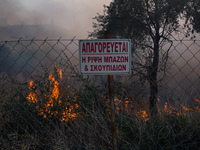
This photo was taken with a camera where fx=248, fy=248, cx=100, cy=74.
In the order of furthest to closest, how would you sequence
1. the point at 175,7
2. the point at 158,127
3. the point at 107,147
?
the point at 175,7 < the point at 158,127 < the point at 107,147

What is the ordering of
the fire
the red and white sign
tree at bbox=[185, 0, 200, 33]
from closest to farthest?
the red and white sign < the fire < tree at bbox=[185, 0, 200, 33]

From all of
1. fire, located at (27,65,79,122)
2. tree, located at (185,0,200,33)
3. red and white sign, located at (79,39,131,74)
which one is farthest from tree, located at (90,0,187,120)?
red and white sign, located at (79,39,131,74)

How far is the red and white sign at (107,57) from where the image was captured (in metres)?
2.34

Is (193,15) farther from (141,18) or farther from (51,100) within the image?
(51,100)

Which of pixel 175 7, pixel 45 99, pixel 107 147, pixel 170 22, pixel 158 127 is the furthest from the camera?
pixel 170 22

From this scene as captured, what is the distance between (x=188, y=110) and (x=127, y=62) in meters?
1.61

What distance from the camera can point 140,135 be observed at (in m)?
2.92

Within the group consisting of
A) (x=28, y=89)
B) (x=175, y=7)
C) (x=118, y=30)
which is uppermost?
(x=175, y=7)

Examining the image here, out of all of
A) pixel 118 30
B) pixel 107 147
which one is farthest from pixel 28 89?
pixel 118 30

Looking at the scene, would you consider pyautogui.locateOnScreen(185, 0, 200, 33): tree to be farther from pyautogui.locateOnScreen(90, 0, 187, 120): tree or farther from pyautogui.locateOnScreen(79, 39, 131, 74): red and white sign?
pyautogui.locateOnScreen(79, 39, 131, 74): red and white sign

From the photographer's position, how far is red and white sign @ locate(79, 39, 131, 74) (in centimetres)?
234

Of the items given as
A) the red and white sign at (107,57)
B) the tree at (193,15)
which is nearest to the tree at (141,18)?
the tree at (193,15)

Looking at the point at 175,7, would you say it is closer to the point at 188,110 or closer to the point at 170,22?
the point at 170,22

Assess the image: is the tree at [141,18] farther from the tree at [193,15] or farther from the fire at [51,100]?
the fire at [51,100]
